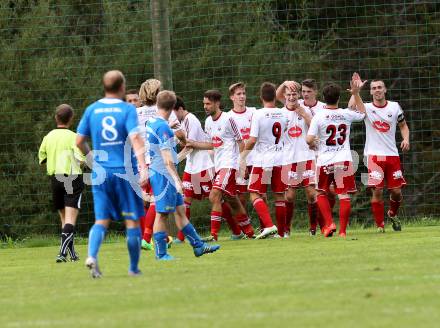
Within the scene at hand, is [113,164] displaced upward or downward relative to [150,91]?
downward

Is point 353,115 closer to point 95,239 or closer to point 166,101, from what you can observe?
point 166,101

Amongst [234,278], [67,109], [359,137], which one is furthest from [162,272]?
[359,137]

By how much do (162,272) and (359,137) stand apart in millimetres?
12020

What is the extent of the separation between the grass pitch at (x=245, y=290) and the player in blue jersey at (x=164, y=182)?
262mm

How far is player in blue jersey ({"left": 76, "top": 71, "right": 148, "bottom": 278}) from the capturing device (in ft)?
31.8

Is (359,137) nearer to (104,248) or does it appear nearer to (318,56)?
(318,56)

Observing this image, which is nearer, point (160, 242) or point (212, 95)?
point (160, 242)

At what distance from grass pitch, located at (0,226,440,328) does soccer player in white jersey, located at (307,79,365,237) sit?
1.81 m

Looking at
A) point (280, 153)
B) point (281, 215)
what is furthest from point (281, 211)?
point (280, 153)

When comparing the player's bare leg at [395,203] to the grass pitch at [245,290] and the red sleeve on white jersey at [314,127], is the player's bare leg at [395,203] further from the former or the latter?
the grass pitch at [245,290]

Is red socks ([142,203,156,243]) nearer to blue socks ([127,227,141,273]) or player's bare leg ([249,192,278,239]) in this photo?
player's bare leg ([249,192,278,239])

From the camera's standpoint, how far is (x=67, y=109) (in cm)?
1341

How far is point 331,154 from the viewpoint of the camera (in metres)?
14.6

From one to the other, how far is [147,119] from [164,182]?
3071 mm
